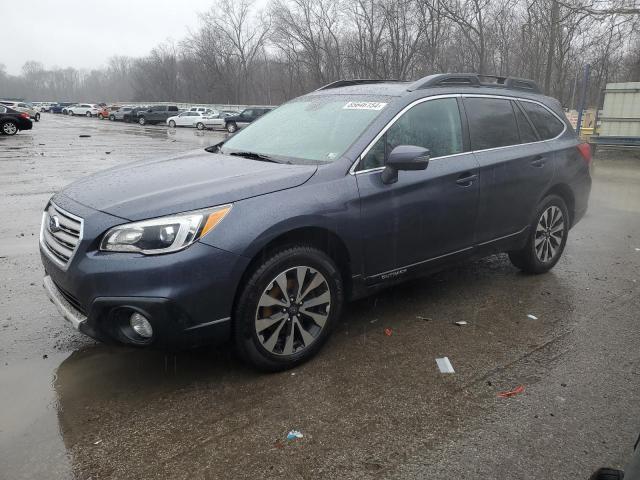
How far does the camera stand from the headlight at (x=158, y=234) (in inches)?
112

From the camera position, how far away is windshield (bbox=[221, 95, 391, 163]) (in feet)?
12.2

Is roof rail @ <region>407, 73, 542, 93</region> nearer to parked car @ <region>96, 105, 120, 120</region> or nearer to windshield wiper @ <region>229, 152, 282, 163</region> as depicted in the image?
windshield wiper @ <region>229, 152, 282, 163</region>

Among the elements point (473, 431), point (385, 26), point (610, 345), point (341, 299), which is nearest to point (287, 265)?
point (341, 299)

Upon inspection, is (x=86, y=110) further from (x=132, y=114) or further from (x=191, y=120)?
(x=191, y=120)

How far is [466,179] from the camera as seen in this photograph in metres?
4.16

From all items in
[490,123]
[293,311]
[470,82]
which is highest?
[470,82]

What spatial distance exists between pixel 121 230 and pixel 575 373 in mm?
2963

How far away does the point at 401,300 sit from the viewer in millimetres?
4648

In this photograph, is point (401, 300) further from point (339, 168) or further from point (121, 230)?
point (121, 230)

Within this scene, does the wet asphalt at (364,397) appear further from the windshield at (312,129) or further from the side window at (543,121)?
the side window at (543,121)

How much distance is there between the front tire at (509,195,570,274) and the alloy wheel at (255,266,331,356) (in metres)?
2.58

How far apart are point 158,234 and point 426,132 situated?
224cm

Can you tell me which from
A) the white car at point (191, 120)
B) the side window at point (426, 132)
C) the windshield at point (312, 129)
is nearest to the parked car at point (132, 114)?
the white car at point (191, 120)

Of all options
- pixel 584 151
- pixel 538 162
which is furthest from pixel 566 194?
pixel 538 162
